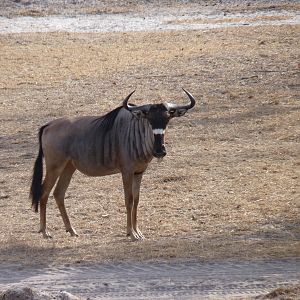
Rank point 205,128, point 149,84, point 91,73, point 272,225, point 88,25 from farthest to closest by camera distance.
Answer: point 88,25
point 91,73
point 149,84
point 205,128
point 272,225

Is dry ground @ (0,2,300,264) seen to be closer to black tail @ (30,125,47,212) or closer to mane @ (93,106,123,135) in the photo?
black tail @ (30,125,47,212)

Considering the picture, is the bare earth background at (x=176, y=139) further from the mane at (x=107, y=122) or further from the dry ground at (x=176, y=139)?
the mane at (x=107, y=122)

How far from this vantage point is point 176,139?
16.0 meters

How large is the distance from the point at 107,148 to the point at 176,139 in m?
4.84

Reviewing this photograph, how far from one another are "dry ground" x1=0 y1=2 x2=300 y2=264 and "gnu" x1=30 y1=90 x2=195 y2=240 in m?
0.38

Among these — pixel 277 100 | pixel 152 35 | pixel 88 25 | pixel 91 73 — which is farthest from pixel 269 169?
pixel 88 25

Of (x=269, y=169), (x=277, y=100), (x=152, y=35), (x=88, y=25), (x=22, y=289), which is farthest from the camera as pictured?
(x=88, y=25)

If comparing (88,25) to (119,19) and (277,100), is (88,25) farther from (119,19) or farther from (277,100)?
(277,100)

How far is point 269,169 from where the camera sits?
1393cm

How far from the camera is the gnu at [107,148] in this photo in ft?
35.9

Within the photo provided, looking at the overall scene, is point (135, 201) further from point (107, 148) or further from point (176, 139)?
point (176, 139)

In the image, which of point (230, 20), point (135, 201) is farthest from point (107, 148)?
point (230, 20)

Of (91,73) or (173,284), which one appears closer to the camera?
(173,284)

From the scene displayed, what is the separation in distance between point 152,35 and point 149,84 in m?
6.66
